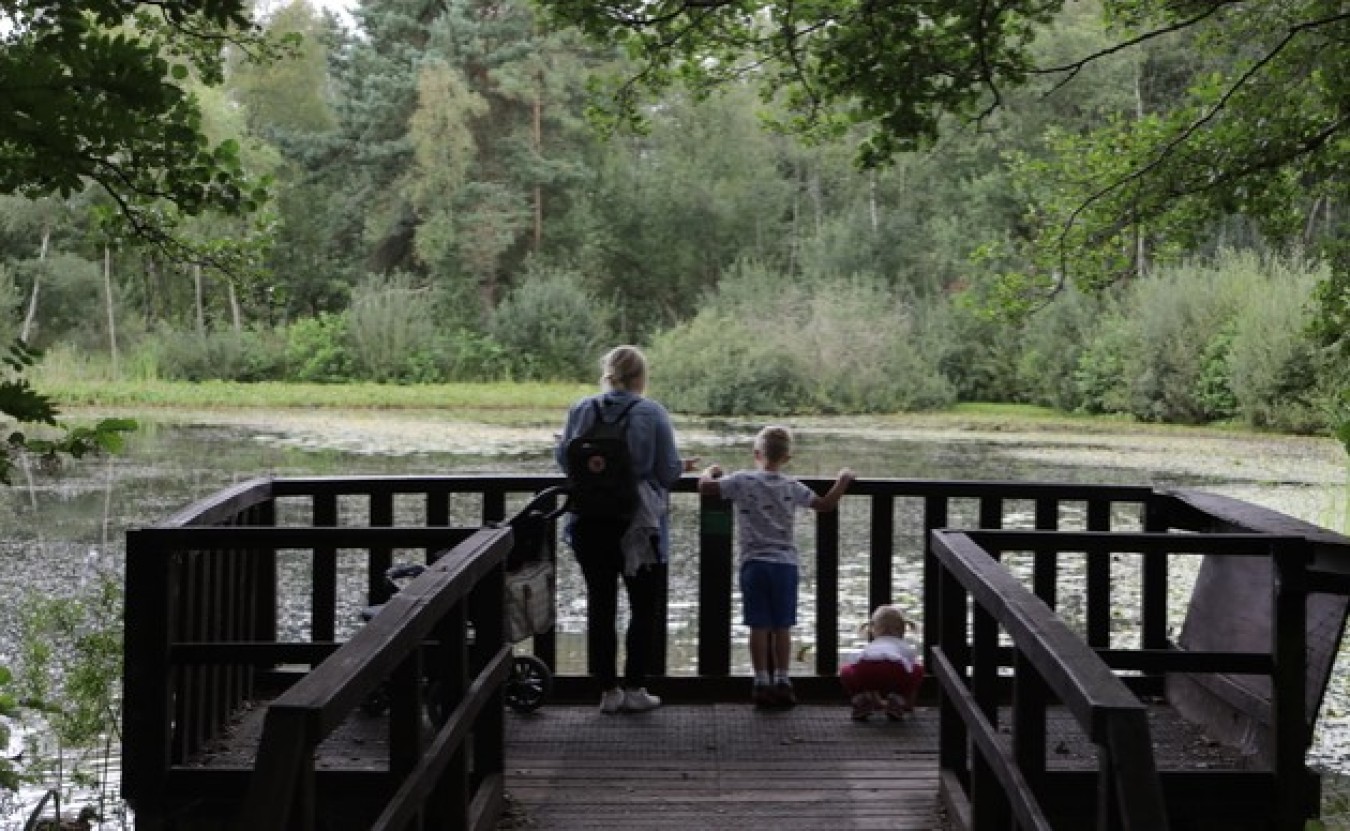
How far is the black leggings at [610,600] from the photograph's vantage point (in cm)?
636

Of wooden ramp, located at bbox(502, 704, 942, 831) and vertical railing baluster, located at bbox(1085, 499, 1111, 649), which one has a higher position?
vertical railing baluster, located at bbox(1085, 499, 1111, 649)

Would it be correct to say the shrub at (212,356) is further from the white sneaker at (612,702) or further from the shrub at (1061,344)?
the white sneaker at (612,702)

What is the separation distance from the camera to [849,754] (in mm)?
5879

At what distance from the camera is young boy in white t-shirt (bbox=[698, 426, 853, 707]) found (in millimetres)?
6598

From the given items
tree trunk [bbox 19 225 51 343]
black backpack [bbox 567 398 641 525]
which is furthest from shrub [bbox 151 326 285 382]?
black backpack [bbox 567 398 641 525]

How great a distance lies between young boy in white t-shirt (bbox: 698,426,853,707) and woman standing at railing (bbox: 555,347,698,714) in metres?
0.30

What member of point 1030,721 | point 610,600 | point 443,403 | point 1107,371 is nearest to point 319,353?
point 443,403

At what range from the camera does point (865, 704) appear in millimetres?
6355

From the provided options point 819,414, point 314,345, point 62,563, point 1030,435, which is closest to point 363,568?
point 62,563

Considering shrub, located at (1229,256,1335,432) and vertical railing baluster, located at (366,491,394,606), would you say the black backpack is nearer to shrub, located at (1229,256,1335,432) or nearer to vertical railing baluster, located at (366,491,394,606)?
vertical railing baluster, located at (366,491,394,606)

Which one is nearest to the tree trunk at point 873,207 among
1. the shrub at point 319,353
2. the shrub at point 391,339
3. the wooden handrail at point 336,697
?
the shrub at point 391,339

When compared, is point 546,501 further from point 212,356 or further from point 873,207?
point 873,207

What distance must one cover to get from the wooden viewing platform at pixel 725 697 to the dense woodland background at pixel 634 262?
22.9 meters

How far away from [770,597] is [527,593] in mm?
1069
